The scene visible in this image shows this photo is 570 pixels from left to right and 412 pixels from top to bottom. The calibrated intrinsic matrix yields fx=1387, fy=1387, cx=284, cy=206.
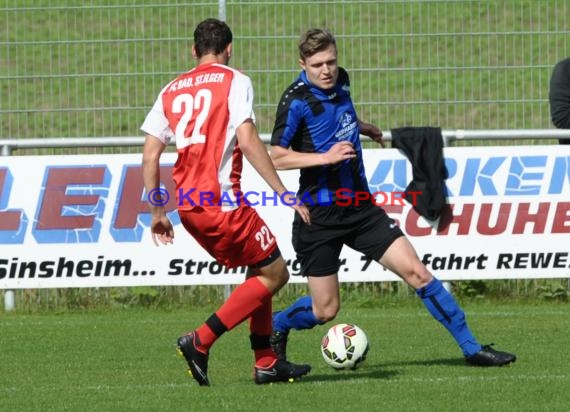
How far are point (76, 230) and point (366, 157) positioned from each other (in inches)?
101

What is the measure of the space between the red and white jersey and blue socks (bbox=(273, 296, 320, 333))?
1347 millimetres

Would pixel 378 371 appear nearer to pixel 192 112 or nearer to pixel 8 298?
pixel 192 112

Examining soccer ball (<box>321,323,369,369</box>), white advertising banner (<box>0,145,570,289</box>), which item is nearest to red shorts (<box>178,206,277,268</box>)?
soccer ball (<box>321,323,369,369</box>)

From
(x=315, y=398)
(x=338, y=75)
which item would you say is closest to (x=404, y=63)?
(x=338, y=75)

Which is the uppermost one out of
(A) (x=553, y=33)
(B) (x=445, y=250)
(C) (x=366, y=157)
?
(A) (x=553, y=33)

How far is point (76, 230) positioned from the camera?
1192 centimetres

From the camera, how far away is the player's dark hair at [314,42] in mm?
7953

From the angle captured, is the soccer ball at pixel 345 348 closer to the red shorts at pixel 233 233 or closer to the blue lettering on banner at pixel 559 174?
the red shorts at pixel 233 233

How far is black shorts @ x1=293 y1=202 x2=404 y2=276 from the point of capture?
8.24m

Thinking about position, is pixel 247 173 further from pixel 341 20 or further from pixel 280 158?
pixel 280 158

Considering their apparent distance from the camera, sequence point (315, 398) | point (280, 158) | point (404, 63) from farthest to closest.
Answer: point (404, 63), point (280, 158), point (315, 398)

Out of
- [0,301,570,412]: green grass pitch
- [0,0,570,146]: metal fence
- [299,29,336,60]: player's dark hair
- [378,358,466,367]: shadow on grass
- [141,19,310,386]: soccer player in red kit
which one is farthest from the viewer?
[0,0,570,146]: metal fence

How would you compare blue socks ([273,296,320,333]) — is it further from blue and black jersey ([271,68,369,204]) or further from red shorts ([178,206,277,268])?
red shorts ([178,206,277,268])

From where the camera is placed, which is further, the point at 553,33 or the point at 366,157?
the point at 553,33
